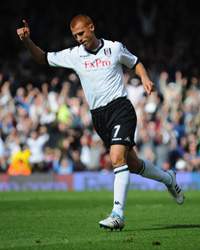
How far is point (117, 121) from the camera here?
10.6 meters

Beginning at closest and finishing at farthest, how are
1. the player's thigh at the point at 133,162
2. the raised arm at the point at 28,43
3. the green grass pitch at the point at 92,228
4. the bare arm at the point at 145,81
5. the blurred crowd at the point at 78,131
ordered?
the green grass pitch at the point at 92,228, the bare arm at the point at 145,81, the raised arm at the point at 28,43, the player's thigh at the point at 133,162, the blurred crowd at the point at 78,131

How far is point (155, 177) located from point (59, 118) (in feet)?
47.8

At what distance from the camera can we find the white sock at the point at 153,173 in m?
11.3

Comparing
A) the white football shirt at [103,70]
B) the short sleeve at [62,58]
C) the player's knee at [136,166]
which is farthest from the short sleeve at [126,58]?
the player's knee at [136,166]

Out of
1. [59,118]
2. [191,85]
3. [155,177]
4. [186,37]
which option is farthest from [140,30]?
[155,177]

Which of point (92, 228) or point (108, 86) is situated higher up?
point (108, 86)

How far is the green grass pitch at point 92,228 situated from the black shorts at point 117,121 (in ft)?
3.63

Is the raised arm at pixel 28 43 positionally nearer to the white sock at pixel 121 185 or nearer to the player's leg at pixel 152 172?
the player's leg at pixel 152 172

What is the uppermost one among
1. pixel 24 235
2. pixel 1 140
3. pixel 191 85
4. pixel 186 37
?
pixel 186 37

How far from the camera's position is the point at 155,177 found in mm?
11477

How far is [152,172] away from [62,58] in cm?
193

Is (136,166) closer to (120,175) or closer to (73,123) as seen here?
(120,175)

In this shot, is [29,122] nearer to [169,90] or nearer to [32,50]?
[169,90]

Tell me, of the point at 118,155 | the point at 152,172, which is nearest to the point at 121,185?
the point at 118,155
